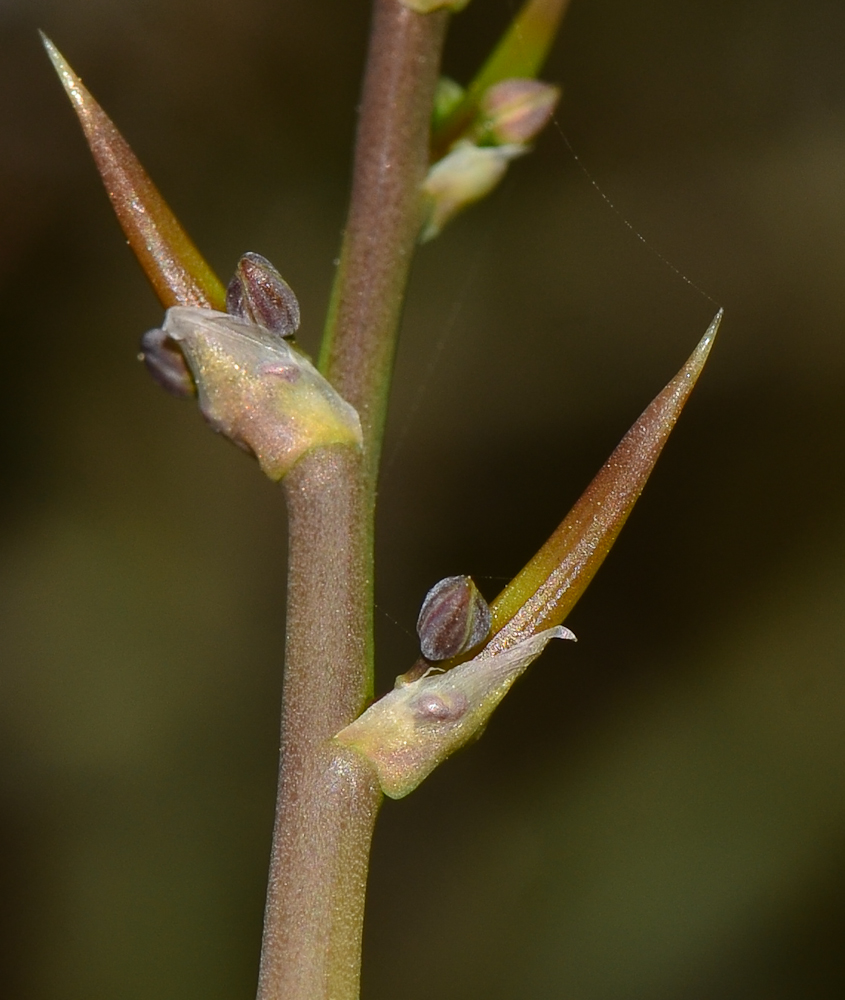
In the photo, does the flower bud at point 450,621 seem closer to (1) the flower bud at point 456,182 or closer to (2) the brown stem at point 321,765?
(2) the brown stem at point 321,765

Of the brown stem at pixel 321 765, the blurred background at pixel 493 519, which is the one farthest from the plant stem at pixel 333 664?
the blurred background at pixel 493 519

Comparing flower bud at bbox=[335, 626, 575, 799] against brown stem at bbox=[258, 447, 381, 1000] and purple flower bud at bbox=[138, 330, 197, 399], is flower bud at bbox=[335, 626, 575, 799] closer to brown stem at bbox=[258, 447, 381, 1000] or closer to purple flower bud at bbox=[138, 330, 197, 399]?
brown stem at bbox=[258, 447, 381, 1000]

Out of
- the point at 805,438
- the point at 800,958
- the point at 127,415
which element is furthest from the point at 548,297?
the point at 800,958

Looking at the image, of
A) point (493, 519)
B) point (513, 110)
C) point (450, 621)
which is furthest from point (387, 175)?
point (493, 519)

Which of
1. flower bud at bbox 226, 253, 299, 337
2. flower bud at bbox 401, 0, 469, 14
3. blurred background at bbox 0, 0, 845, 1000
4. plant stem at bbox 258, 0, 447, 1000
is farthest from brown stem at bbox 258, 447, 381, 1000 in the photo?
blurred background at bbox 0, 0, 845, 1000

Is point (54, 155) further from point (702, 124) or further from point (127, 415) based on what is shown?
point (702, 124)

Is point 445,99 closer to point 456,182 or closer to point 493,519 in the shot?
point 456,182
